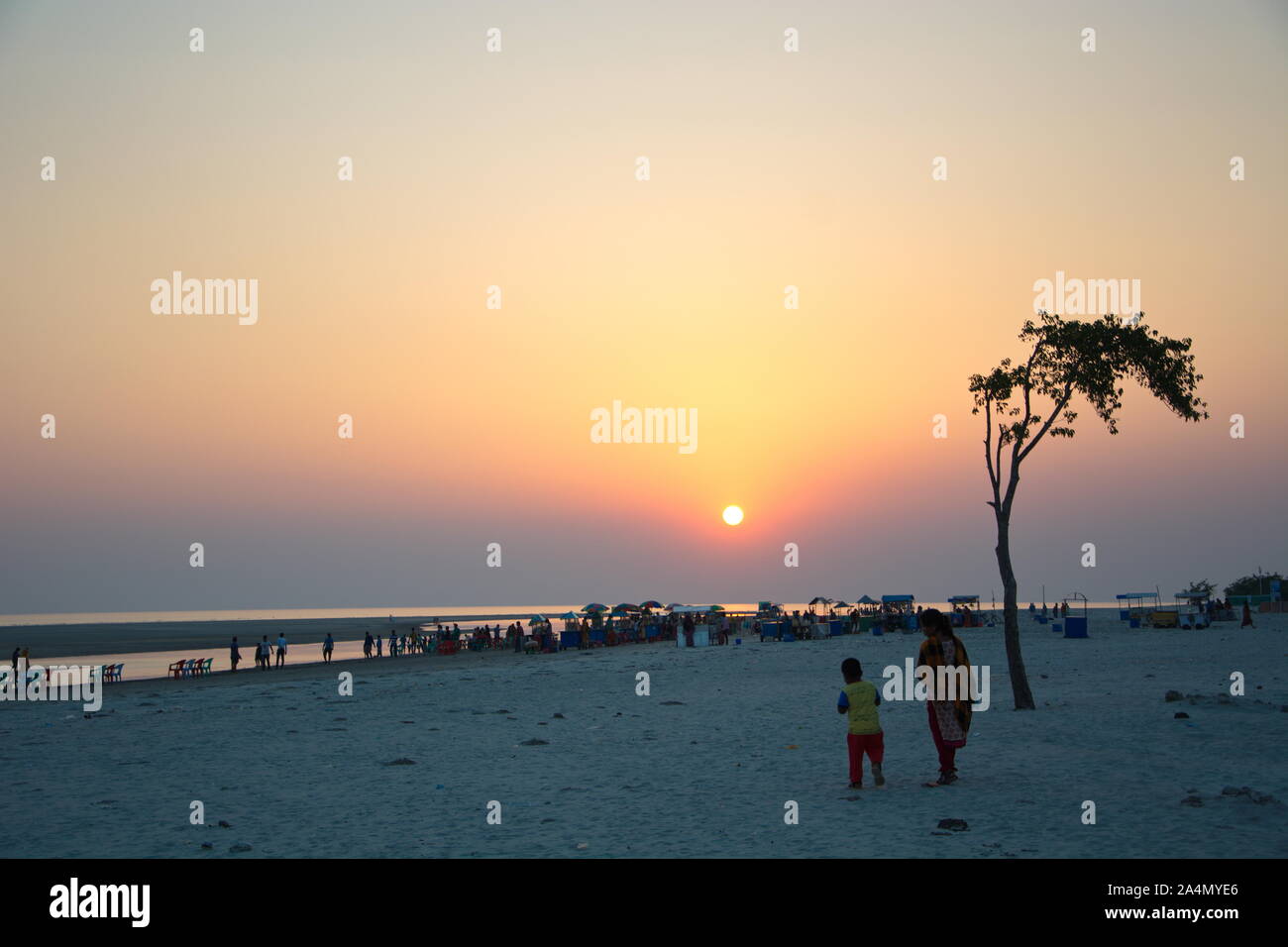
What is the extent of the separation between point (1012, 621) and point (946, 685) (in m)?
8.26

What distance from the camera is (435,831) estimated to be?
11.1 m

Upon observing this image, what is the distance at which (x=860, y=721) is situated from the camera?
12.4m

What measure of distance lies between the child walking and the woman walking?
2.34 ft

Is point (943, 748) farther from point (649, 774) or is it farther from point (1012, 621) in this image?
point (1012, 621)

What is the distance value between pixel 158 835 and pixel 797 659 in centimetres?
2847

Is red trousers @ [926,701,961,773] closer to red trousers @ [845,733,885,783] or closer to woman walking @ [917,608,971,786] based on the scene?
woman walking @ [917,608,971,786]

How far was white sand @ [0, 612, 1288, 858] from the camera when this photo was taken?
1025cm

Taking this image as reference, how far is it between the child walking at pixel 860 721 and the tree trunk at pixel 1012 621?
7.77m

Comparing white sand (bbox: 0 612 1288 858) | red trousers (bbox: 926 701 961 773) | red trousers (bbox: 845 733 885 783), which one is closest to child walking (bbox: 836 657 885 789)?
red trousers (bbox: 845 733 885 783)

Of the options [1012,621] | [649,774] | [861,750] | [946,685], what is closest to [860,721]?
[861,750]

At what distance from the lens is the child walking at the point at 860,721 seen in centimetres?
1230

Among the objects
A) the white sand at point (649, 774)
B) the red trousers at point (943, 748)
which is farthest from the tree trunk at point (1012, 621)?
the red trousers at point (943, 748)

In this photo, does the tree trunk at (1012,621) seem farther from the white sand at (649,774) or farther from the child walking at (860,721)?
the child walking at (860,721)

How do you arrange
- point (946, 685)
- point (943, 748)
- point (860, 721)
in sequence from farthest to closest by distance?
point (943, 748) → point (860, 721) → point (946, 685)
